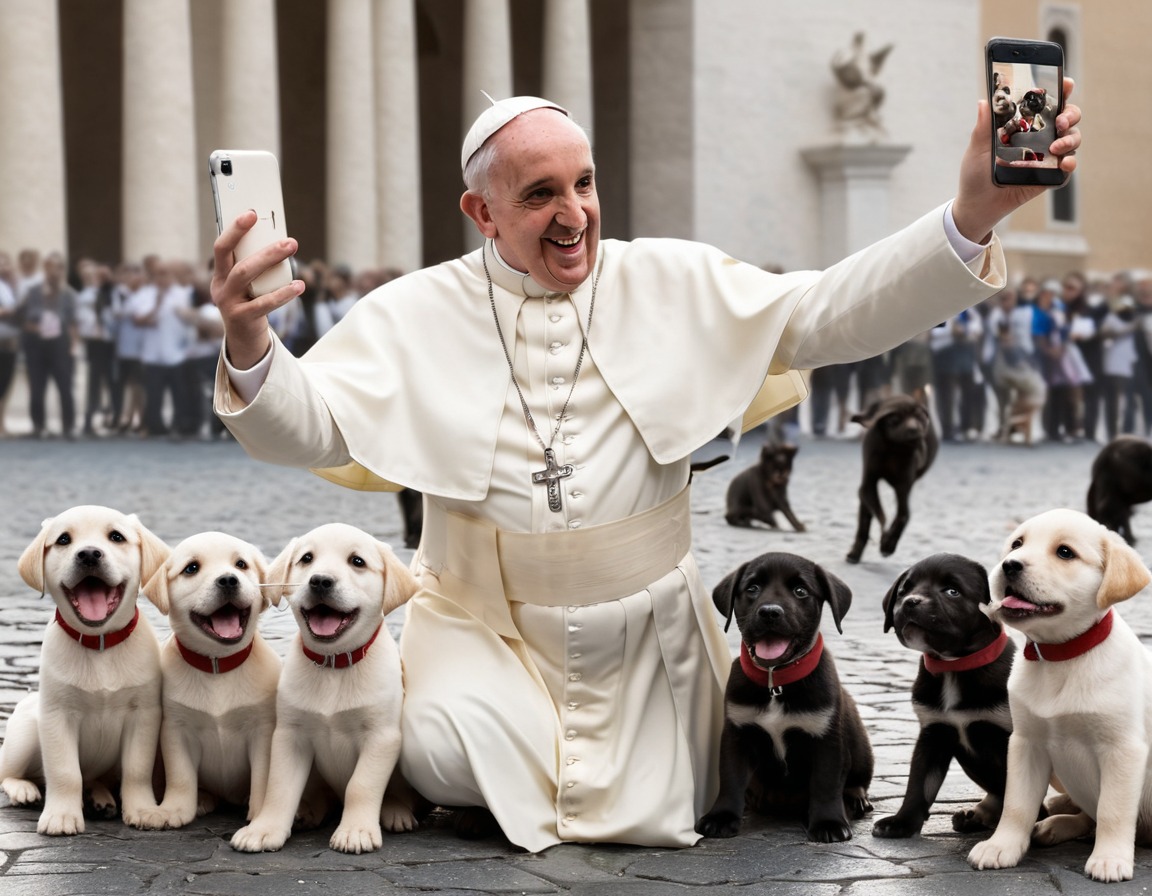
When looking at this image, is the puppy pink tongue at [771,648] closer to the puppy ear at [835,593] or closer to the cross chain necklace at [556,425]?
the puppy ear at [835,593]

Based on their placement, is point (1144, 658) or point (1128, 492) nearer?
point (1144, 658)

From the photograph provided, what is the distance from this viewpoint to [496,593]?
203 inches

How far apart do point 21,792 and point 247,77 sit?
73.8 feet

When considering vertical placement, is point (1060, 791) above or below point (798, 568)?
below

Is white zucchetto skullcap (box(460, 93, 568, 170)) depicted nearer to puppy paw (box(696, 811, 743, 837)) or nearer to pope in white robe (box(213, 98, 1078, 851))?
pope in white robe (box(213, 98, 1078, 851))

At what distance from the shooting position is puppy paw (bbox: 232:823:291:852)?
470cm

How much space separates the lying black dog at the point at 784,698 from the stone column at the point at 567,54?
1046 inches

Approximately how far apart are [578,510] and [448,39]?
33885 millimetres

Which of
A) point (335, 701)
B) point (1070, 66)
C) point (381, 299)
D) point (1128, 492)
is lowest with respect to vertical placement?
point (1128, 492)

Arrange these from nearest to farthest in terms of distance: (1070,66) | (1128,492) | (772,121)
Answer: (1128,492)
(772,121)
(1070,66)

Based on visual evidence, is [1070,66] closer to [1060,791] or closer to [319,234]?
[319,234]

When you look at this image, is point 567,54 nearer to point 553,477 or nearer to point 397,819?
Answer: point 553,477

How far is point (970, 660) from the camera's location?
15.8 feet

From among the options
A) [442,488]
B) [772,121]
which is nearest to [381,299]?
[442,488]
